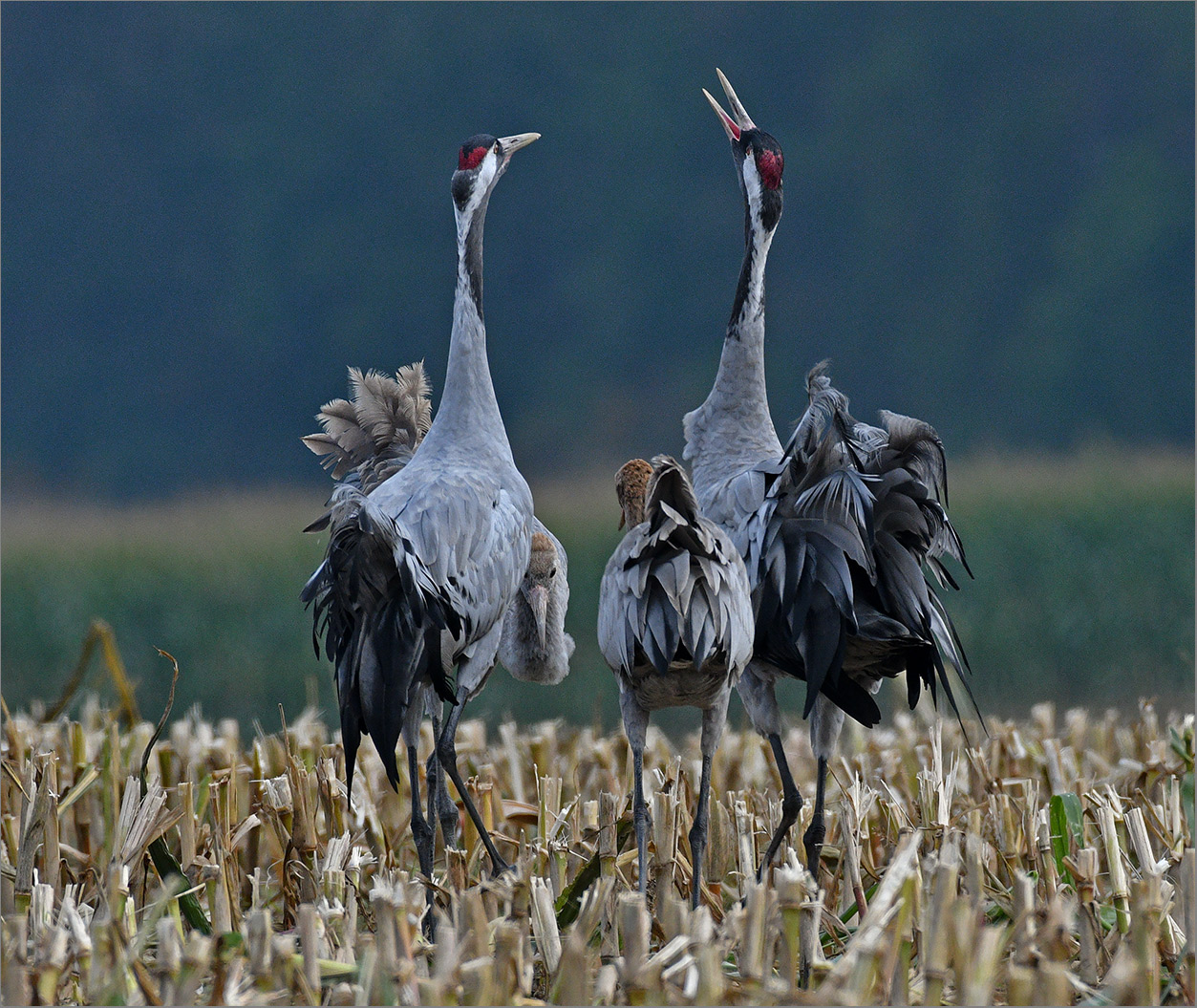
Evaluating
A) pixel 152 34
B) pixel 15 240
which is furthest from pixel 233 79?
pixel 15 240

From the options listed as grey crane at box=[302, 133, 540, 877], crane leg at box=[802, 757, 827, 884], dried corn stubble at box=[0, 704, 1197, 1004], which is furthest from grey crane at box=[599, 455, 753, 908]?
grey crane at box=[302, 133, 540, 877]

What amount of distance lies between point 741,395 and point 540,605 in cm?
87

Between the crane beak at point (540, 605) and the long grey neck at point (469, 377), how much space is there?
441 mm

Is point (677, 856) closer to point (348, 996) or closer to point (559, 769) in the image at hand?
point (348, 996)

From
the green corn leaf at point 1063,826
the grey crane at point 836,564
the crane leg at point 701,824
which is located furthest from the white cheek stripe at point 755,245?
the green corn leaf at point 1063,826

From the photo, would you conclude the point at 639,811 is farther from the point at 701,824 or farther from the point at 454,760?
the point at 454,760

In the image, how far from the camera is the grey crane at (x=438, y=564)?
3426 mm

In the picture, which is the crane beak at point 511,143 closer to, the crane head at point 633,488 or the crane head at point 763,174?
the crane head at point 763,174

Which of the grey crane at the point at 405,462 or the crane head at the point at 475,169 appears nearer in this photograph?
the crane head at the point at 475,169

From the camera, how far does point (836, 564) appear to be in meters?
3.44

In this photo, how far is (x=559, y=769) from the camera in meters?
4.76

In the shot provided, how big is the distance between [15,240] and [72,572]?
15.4ft

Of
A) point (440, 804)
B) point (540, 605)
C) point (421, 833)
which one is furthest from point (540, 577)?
point (421, 833)

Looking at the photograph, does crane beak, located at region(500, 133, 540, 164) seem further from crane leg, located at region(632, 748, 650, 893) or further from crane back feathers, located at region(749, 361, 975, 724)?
crane leg, located at region(632, 748, 650, 893)
